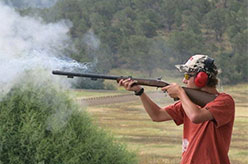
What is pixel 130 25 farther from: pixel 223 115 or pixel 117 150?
pixel 223 115

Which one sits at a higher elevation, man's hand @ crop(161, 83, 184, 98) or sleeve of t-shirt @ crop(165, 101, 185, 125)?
man's hand @ crop(161, 83, 184, 98)

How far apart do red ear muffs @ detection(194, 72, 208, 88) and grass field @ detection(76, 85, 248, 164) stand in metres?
6.19

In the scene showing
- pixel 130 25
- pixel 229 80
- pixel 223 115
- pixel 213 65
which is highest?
pixel 213 65

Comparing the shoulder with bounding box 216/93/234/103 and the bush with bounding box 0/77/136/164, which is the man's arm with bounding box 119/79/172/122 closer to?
the shoulder with bounding box 216/93/234/103

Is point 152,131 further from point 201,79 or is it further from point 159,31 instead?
point 159,31

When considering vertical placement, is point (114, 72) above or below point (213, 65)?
below

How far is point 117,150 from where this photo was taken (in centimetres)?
791

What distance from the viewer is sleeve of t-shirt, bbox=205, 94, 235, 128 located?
3.71m

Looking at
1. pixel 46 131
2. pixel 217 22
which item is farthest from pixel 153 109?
pixel 217 22

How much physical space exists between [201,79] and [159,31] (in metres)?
28.0

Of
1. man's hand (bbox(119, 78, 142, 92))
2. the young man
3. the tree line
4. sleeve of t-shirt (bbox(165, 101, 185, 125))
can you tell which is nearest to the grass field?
the tree line

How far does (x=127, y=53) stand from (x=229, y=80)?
18.3ft

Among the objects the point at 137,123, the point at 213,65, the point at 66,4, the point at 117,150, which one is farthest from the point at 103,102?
the point at 213,65

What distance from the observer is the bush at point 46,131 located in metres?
6.94
